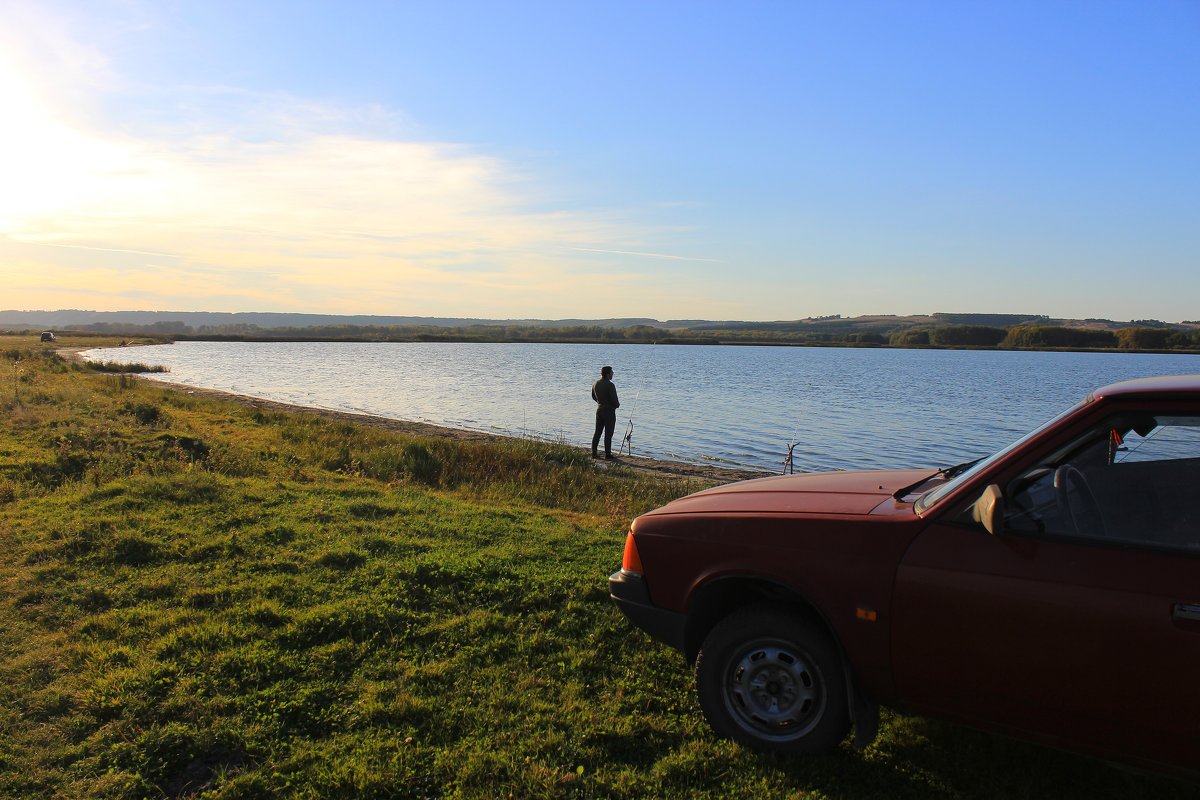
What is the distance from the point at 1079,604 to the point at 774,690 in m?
1.48

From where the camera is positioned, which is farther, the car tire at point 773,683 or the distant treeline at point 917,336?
the distant treeline at point 917,336

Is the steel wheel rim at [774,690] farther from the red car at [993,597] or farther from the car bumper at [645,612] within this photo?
the car bumper at [645,612]

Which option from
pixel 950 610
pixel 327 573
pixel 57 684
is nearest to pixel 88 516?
pixel 327 573

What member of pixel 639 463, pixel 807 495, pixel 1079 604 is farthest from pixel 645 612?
pixel 639 463

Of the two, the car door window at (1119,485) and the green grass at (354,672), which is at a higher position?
the car door window at (1119,485)

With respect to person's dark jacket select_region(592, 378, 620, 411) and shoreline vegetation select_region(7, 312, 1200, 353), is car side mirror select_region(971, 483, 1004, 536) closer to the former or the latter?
person's dark jacket select_region(592, 378, 620, 411)

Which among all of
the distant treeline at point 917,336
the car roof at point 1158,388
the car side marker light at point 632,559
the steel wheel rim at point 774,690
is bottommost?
the steel wheel rim at point 774,690

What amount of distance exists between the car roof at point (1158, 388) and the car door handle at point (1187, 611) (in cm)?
85

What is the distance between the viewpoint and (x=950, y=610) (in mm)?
3271

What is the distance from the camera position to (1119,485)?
10.9ft

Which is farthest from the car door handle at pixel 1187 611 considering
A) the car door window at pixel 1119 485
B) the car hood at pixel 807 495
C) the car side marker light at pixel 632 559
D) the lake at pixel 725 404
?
the lake at pixel 725 404

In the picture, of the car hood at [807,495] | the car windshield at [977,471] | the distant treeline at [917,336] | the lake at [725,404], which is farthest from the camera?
the distant treeline at [917,336]

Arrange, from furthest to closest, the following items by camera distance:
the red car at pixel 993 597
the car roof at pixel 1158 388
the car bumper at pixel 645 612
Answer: the car bumper at pixel 645 612
the car roof at pixel 1158 388
the red car at pixel 993 597

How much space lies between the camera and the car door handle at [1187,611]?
277cm
